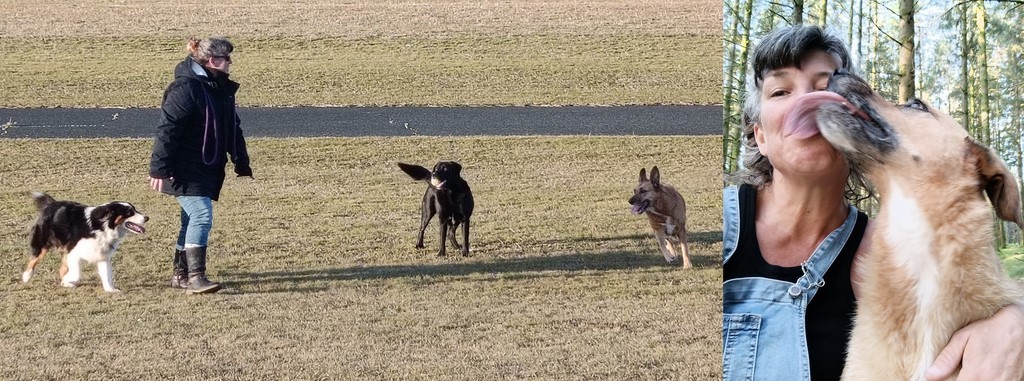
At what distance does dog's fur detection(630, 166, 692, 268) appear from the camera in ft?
10.3

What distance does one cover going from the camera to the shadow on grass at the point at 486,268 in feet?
10.6

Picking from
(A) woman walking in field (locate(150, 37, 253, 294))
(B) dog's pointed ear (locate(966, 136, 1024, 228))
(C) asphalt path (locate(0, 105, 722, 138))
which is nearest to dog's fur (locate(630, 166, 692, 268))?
(C) asphalt path (locate(0, 105, 722, 138))

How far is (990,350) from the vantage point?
658mm

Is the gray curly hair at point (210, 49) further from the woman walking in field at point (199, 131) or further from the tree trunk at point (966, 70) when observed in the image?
the tree trunk at point (966, 70)

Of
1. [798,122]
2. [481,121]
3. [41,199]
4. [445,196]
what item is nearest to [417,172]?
[445,196]

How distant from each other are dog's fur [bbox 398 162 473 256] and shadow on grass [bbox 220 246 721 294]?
107 mm

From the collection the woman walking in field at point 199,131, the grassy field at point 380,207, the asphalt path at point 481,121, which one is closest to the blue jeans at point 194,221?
the woman walking in field at point 199,131

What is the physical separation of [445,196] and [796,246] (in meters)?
2.56

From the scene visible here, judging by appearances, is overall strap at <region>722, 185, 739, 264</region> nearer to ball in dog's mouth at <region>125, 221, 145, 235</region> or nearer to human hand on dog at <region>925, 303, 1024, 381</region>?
human hand on dog at <region>925, 303, 1024, 381</region>

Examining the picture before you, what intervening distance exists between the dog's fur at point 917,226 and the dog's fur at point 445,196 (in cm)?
256

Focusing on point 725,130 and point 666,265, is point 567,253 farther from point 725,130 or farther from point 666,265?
point 725,130

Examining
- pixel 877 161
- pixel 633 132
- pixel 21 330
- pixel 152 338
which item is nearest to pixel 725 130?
pixel 877 161

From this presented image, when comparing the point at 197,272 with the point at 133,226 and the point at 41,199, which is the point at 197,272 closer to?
the point at 133,226

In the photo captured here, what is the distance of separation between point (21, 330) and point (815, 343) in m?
2.83
